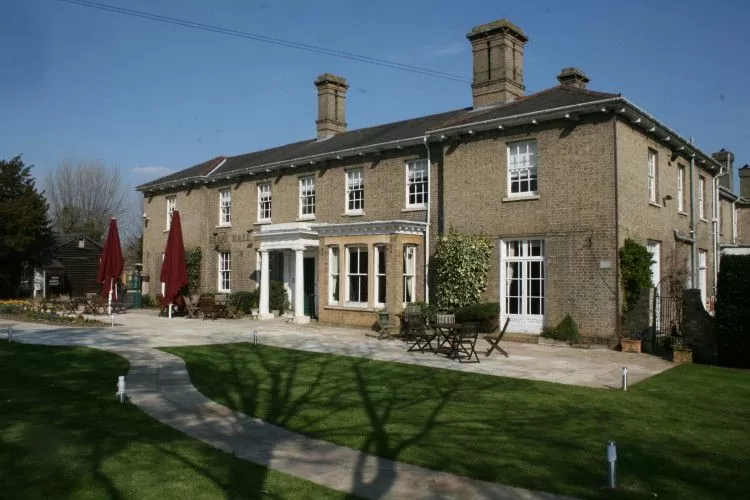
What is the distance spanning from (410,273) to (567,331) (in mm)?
5634

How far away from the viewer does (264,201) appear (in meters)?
26.6

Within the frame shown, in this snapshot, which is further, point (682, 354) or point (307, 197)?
point (307, 197)

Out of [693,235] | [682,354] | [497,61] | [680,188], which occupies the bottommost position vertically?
[682,354]

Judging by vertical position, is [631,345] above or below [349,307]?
below

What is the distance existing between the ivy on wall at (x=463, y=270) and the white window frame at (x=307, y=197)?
7723 millimetres

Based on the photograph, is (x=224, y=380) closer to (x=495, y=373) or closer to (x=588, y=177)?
(x=495, y=373)

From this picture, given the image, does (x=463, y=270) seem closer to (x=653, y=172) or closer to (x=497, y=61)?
(x=653, y=172)

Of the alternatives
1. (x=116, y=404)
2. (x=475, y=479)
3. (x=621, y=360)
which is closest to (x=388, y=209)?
(x=621, y=360)

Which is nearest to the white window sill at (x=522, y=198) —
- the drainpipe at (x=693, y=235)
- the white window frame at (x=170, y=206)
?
the drainpipe at (x=693, y=235)

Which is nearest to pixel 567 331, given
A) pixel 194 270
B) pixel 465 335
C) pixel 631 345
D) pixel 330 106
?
pixel 631 345

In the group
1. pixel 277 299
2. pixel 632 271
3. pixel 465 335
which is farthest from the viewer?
pixel 277 299

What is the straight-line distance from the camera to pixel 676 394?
395 inches

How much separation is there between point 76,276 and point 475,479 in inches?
1547

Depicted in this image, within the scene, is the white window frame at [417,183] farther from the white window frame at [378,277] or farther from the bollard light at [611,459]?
the bollard light at [611,459]
